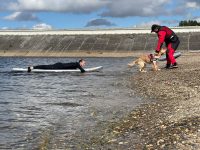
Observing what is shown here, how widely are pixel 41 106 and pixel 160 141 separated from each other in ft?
14.2

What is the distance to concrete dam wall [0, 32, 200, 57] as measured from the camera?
55781 millimetres

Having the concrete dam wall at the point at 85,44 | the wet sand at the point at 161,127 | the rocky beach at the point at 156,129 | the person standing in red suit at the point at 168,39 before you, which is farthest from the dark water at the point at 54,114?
the concrete dam wall at the point at 85,44

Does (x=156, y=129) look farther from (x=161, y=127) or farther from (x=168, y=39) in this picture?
(x=168, y=39)

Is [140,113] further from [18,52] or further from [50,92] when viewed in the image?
[18,52]

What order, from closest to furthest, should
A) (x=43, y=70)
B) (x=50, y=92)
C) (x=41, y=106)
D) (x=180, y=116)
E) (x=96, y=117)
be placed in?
(x=180, y=116) → (x=96, y=117) → (x=41, y=106) → (x=50, y=92) → (x=43, y=70)

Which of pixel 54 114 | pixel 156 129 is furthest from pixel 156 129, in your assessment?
pixel 54 114

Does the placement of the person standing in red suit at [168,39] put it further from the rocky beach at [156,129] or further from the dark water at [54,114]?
the rocky beach at [156,129]

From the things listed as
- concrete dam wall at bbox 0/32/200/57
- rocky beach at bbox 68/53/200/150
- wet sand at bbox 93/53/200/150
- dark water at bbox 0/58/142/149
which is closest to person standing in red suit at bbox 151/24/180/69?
dark water at bbox 0/58/142/149

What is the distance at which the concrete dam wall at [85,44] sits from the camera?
5578cm

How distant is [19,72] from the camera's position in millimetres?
18500

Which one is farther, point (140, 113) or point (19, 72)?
point (19, 72)

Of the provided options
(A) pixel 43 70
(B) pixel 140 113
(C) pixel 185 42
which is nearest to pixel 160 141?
(B) pixel 140 113

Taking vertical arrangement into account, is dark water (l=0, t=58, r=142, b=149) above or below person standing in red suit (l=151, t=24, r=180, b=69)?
below

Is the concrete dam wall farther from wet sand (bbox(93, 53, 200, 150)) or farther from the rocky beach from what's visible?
the rocky beach
